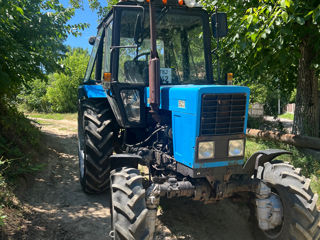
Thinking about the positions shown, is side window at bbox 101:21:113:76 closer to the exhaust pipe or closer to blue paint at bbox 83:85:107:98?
blue paint at bbox 83:85:107:98

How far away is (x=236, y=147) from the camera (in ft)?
10.1

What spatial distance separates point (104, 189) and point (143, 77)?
5.99 feet

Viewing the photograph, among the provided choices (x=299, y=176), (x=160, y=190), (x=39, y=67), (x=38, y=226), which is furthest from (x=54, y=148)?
(x=299, y=176)

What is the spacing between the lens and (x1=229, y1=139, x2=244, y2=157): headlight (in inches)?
120

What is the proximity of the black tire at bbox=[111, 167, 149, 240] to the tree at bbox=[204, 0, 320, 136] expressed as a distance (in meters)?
2.98

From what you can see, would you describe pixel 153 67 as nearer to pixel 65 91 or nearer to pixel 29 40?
pixel 29 40

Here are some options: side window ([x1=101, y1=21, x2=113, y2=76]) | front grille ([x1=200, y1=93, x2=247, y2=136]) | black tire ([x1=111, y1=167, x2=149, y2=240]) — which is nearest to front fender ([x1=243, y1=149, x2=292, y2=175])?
front grille ([x1=200, y1=93, x2=247, y2=136])

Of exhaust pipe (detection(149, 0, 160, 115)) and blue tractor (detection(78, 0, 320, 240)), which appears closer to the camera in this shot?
blue tractor (detection(78, 0, 320, 240))

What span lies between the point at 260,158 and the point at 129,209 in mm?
1670

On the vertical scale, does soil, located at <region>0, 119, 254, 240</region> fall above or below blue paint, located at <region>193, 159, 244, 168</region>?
below

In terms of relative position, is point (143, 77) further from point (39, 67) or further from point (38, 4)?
point (38, 4)

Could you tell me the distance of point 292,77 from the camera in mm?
7562

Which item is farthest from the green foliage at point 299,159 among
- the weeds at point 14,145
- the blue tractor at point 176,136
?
the weeds at point 14,145

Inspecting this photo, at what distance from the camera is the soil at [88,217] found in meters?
3.52
